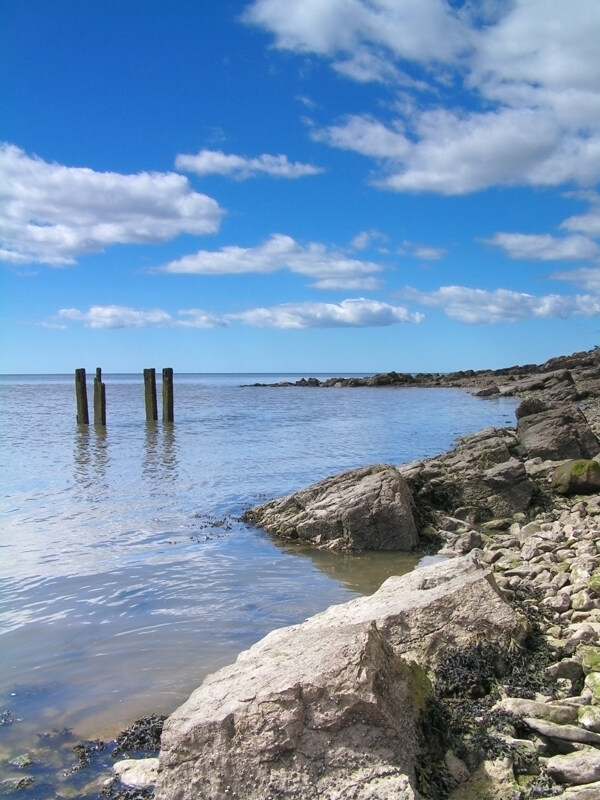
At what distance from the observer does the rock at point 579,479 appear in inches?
523

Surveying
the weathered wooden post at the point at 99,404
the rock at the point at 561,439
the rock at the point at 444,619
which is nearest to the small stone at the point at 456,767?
the rock at the point at 444,619

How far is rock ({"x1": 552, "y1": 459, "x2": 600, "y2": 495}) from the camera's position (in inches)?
523

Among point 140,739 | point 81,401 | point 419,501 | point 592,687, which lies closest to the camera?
point 592,687

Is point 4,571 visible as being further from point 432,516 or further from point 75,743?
point 432,516

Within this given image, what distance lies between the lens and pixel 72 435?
31516mm

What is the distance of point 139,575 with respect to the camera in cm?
1037

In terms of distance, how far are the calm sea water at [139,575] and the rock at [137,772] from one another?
85cm

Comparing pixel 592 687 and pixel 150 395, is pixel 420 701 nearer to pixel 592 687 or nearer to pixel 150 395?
pixel 592 687

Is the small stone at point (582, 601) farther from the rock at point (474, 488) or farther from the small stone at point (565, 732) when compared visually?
the rock at point (474, 488)

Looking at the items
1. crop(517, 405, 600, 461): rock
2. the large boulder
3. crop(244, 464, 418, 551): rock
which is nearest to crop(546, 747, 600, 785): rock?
the large boulder

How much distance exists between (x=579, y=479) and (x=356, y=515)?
4.68 metres

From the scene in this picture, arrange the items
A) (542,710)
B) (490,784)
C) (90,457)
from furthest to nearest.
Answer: (90,457), (542,710), (490,784)

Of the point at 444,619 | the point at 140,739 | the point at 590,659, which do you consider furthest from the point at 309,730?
the point at 590,659

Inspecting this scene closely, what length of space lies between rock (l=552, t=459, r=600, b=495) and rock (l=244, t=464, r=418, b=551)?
3366 millimetres
